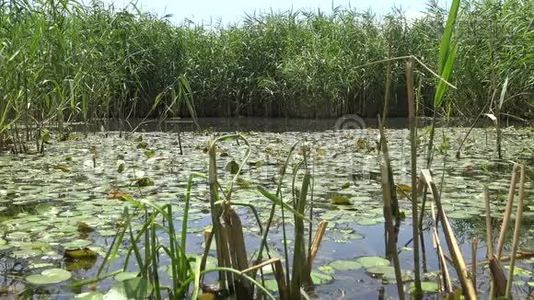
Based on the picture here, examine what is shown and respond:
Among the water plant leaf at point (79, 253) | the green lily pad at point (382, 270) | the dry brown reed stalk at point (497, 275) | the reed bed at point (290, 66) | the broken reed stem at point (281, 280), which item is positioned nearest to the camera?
the dry brown reed stalk at point (497, 275)

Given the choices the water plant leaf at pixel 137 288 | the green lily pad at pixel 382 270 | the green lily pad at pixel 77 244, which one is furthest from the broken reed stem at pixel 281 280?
the green lily pad at pixel 77 244

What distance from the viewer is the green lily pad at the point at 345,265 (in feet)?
5.69

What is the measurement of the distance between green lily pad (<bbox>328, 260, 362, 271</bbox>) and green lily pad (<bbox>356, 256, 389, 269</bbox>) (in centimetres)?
2

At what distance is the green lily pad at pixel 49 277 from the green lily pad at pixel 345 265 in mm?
731

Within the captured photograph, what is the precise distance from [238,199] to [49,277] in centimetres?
121

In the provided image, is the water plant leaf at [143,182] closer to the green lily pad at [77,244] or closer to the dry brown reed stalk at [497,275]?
the green lily pad at [77,244]

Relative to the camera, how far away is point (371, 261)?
178 centimetres

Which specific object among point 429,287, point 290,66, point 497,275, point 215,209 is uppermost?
point 290,66

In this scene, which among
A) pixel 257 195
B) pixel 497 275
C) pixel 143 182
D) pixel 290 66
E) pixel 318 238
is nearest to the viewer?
pixel 497 275

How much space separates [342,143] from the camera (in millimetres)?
5703

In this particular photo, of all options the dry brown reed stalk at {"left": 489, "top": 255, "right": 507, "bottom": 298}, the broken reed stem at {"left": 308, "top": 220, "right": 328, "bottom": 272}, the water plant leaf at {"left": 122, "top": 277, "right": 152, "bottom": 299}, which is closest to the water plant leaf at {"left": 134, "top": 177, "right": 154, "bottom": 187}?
the broken reed stem at {"left": 308, "top": 220, "right": 328, "bottom": 272}

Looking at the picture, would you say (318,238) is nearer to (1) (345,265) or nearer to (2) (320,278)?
(2) (320,278)

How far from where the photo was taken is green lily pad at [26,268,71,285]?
1562mm

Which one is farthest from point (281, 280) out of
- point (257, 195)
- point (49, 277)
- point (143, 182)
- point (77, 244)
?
point (143, 182)
